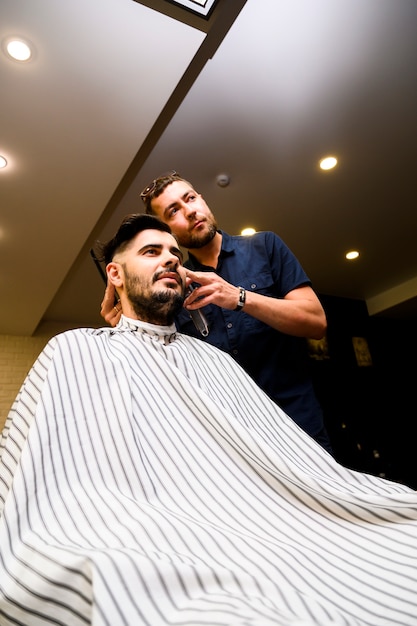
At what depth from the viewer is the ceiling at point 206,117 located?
1639 millimetres

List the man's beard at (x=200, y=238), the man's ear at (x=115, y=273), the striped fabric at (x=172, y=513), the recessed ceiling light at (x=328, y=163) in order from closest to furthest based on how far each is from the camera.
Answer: the striped fabric at (x=172, y=513) → the man's ear at (x=115, y=273) → the man's beard at (x=200, y=238) → the recessed ceiling light at (x=328, y=163)

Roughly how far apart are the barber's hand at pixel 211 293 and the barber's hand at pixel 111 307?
313mm

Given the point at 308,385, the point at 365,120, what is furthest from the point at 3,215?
the point at 365,120

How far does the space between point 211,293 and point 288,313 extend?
0.28 m

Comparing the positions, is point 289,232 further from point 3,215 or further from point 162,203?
point 3,215

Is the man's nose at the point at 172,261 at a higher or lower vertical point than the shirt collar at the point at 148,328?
higher

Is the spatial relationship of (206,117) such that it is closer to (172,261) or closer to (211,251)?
(211,251)

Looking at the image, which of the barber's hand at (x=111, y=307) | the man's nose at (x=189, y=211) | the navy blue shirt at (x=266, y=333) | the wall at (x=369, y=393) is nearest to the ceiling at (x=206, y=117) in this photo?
the man's nose at (x=189, y=211)

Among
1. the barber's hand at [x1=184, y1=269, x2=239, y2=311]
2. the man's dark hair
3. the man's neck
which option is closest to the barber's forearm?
the barber's hand at [x1=184, y1=269, x2=239, y2=311]

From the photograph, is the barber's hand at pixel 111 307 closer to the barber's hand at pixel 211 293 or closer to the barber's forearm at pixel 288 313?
the barber's hand at pixel 211 293

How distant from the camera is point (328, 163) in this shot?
2.81 metres

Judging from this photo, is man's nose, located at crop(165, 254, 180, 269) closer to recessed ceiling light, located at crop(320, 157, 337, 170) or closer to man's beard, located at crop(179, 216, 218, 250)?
man's beard, located at crop(179, 216, 218, 250)

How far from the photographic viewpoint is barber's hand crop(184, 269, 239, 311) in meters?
1.11

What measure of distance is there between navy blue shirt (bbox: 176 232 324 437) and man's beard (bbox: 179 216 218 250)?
0.23 ft
